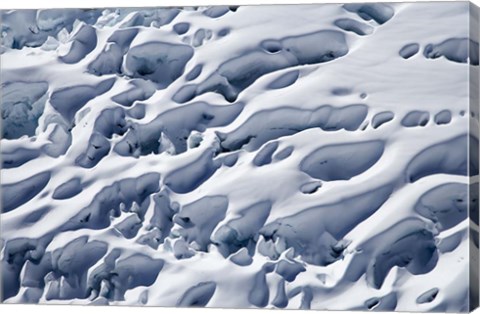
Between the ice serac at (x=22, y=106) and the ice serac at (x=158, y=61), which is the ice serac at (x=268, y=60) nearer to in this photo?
the ice serac at (x=158, y=61)

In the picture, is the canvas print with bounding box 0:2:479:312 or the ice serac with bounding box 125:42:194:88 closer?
the canvas print with bounding box 0:2:479:312

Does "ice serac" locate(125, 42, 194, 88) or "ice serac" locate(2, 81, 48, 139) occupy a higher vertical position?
"ice serac" locate(125, 42, 194, 88)

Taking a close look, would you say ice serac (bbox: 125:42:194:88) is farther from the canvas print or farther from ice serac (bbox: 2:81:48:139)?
ice serac (bbox: 2:81:48:139)

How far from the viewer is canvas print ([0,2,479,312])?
5367 millimetres

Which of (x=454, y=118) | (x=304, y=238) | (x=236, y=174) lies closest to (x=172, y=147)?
(x=236, y=174)

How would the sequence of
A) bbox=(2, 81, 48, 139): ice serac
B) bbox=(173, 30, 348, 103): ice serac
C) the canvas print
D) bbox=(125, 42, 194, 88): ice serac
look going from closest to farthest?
the canvas print, bbox=(173, 30, 348, 103): ice serac, bbox=(125, 42, 194, 88): ice serac, bbox=(2, 81, 48, 139): ice serac

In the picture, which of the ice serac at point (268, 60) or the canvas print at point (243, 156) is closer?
the canvas print at point (243, 156)

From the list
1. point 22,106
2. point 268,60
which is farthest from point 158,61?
point 22,106

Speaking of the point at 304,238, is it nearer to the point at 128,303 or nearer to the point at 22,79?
the point at 128,303

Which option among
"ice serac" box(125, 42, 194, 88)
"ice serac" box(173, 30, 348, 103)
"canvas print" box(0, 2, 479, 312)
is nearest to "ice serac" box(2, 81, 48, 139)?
"canvas print" box(0, 2, 479, 312)

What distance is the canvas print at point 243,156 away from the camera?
17.6ft

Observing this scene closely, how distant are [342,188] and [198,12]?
2.92 ft

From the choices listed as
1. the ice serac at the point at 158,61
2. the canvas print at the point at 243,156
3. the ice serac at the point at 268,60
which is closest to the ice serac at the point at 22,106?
the canvas print at the point at 243,156

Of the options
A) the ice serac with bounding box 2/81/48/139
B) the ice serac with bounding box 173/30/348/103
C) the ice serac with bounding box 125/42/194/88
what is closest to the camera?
the ice serac with bounding box 173/30/348/103
